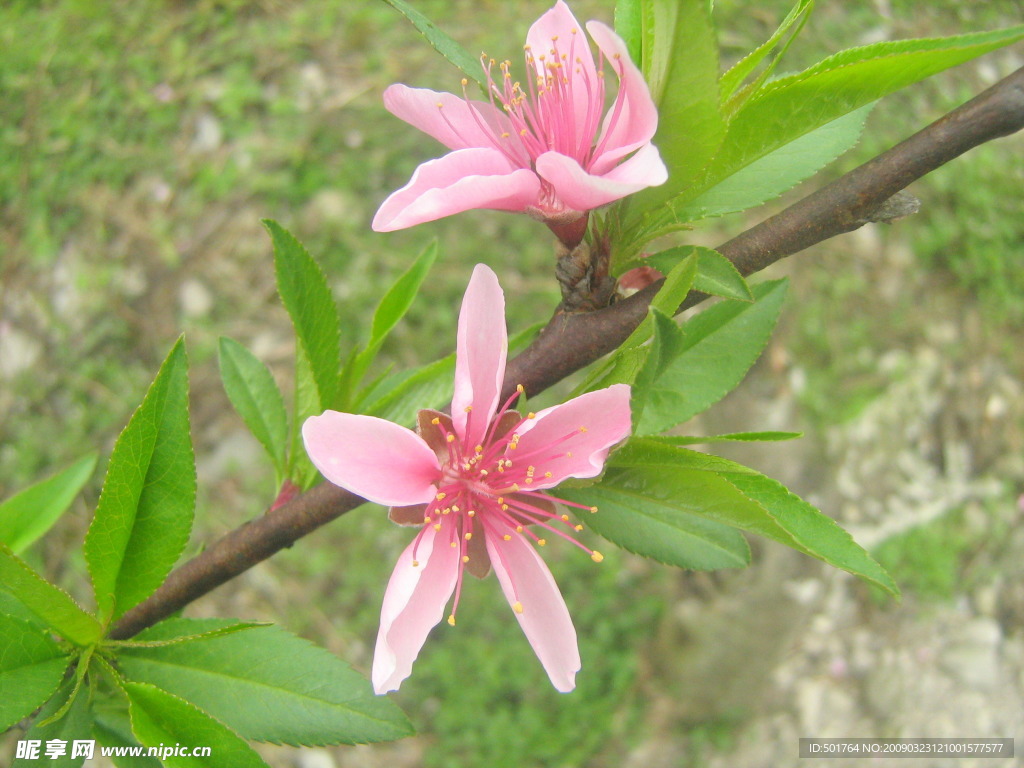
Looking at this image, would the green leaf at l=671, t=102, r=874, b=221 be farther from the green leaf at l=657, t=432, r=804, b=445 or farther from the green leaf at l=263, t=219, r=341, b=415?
the green leaf at l=263, t=219, r=341, b=415

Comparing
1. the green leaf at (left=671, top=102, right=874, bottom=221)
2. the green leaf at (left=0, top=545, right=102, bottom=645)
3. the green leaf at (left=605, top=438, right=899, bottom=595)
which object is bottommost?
the green leaf at (left=0, top=545, right=102, bottom=645)

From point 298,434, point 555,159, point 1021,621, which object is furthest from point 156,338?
point 1021,621

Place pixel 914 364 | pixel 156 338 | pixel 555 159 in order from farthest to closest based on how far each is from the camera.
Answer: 1. pixel 914 364
2. pixel 156 338
3. pixel 555 159

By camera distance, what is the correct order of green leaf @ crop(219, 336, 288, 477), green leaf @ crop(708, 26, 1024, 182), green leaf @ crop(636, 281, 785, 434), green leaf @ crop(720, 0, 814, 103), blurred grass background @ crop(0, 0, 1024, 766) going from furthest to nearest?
blurred grass background @ crop(0, 0, 1024, 766) < green leaf @ crop(219, 336, 288, 477) < green leaf @ crop(636, 281, 785, 434) < green leaf @ crop(720, 0, 814, 103) < green leaf @ crop(708, 26, 1024, 182)

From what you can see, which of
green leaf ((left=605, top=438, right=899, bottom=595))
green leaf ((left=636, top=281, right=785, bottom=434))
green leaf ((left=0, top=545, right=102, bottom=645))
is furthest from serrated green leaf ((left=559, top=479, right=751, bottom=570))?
green leaf ((left=0, top=545, right=102, bottom=645))

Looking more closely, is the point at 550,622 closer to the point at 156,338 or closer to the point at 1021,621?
the point at 156,338

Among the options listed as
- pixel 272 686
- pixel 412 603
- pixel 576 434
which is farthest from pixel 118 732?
pixel 576 434

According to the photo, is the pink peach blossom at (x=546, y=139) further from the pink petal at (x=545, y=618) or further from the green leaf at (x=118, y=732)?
the green leaf at (x=118, y=732)
